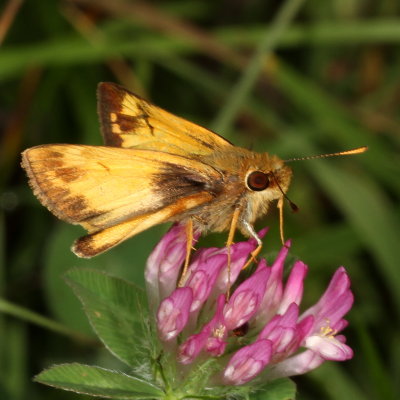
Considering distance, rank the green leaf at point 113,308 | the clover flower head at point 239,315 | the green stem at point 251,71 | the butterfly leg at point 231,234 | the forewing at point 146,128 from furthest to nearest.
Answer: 1. the green stem at point 251,71
2. the forewing at point 146,128
3. the green leaf at point 113,308
4. the butterfly leg at point 231,234
5. the clover flower head at point 239,315

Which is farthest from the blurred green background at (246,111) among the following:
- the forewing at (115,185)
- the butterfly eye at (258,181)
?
the butterfly eye at (258,181)

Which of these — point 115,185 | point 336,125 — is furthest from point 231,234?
point 336,125

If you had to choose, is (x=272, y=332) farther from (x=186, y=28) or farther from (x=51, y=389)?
(x=186, y=28)

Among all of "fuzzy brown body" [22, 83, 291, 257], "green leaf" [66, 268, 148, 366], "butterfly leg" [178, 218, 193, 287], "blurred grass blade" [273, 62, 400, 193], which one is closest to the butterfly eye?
"fuzzy brown body" [22, 83, 291, 257]

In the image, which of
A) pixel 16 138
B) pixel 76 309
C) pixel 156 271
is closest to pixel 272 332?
pixel 156 271

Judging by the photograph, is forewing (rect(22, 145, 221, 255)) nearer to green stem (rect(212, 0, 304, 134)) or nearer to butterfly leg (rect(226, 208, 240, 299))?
butterfly leg (rect(226, 208, 240, 299))

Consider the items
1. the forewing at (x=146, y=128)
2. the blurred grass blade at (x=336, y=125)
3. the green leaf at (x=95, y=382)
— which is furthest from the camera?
the blurred grass blade at (x=336, y=125)

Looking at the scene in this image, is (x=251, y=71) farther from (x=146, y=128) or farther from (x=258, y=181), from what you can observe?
(x=258, y=181)

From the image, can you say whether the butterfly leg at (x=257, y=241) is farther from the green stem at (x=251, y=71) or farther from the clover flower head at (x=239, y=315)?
the green stem at (x=251, y=71)
